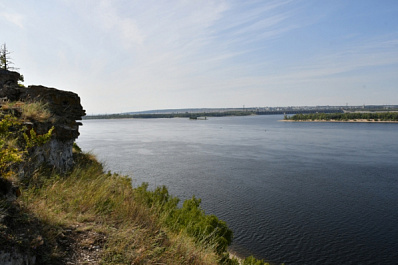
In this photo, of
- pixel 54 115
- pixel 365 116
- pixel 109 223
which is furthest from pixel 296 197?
pixel 365 116

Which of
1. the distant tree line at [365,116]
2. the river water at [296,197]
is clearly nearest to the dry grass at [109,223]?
the river water at [296,197]

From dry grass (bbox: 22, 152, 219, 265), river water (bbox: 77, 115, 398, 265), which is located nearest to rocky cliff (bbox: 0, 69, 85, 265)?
dry grass (bbox: 22, 152, 219, 265)

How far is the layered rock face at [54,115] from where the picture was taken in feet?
32.6

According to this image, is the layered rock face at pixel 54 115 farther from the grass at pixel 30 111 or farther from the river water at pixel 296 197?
the river water at pixel 296 197

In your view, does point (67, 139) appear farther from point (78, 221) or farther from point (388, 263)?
point (388, 263)

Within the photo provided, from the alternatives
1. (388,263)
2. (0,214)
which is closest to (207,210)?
(388,263)

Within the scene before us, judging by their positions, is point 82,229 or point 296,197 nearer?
point 82,229

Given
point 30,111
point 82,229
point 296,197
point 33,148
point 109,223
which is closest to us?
point 82,229

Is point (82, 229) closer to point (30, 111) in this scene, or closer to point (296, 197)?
point (30, 111)

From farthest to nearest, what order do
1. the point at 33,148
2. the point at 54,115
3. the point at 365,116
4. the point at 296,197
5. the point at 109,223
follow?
the point at 365,116, the point at 296,197, the point at 54,115, the point at 33,148, the point at 109,223

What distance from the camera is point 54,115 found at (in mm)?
11758

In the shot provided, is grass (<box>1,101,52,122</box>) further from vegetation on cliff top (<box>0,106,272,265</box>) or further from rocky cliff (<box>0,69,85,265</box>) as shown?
vegetation on cliff top (<box>0,106,272,265</box>)

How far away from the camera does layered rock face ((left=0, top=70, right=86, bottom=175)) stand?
32.6 feet

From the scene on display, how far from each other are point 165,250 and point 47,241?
2.57m
